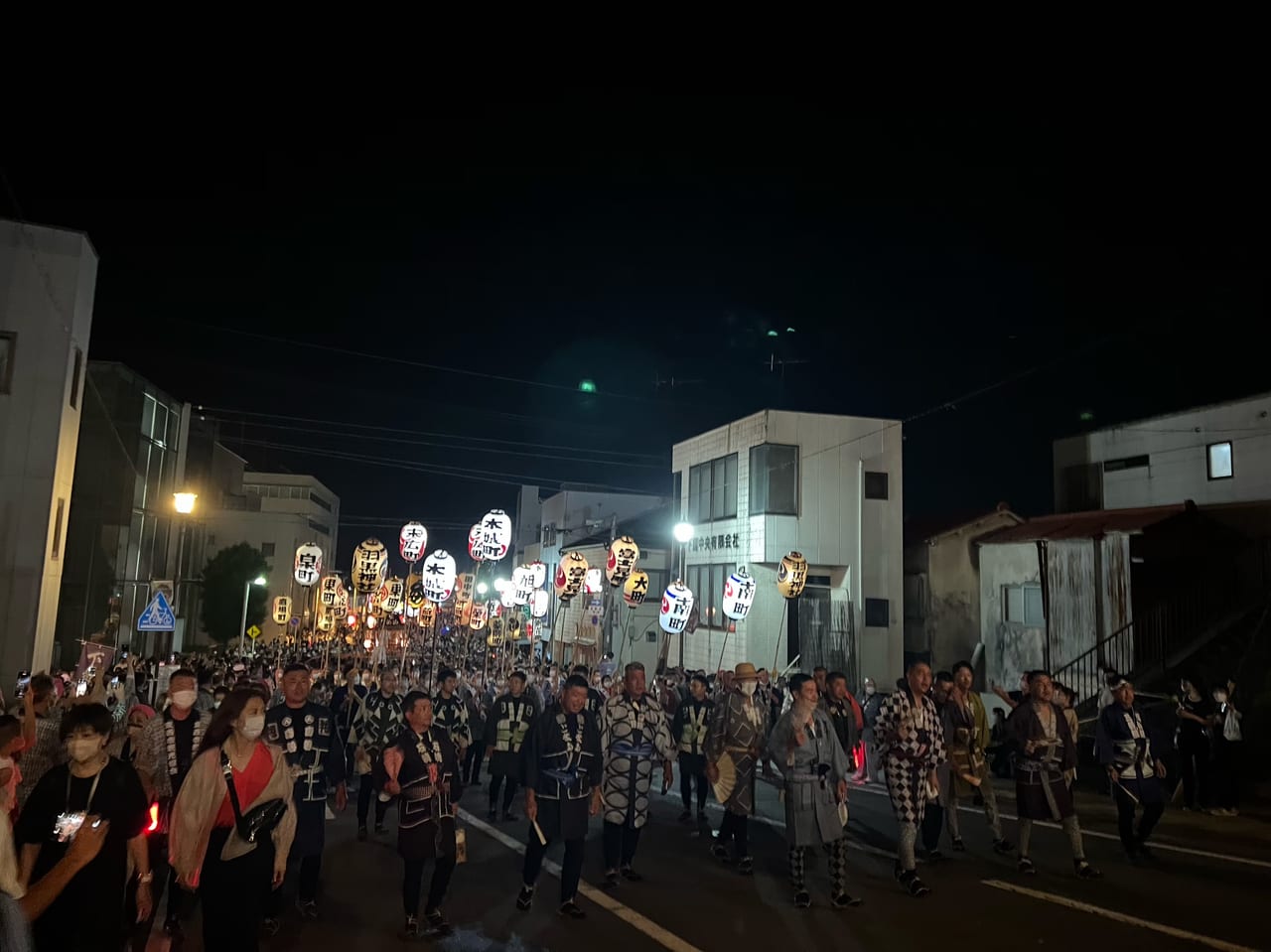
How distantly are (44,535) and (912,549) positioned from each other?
77.2ft

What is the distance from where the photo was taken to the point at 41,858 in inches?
165

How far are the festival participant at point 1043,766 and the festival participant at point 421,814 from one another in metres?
5.63

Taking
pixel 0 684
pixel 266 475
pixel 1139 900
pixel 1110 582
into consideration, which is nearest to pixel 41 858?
pixel 1139 900

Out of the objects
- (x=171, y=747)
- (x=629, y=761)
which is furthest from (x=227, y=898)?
(x=629, y=761)

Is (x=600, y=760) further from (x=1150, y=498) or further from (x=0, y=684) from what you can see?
(x=1150, y=498)

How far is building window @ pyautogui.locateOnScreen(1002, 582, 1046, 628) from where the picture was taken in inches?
800

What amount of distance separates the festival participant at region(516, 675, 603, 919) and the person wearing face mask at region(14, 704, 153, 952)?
320 cm

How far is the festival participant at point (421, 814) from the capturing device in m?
6.38

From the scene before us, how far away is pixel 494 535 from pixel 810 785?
52.9 ft

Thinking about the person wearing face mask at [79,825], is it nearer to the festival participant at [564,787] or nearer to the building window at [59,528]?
the festival participant at [564,787]

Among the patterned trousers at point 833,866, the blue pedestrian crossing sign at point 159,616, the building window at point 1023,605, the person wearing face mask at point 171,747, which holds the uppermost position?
the building window at point 1023,605

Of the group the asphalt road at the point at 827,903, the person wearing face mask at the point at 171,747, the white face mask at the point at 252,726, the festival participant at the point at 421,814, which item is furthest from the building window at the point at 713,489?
the white face mask at the point at 252,726

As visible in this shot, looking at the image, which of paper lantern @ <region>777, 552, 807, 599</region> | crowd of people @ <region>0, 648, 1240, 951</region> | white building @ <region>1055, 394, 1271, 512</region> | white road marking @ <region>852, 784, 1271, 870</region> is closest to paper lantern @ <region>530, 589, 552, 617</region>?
paper lantern @ <region>777, 552, 807, 599</region>

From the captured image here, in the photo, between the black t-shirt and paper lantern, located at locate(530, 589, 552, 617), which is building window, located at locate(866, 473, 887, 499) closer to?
paper lantern, located at locate(530, 589, 552, 617)
